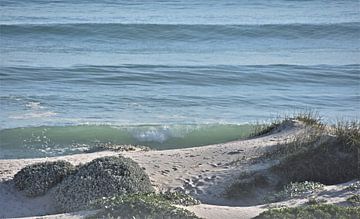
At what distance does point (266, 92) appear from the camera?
946 inches

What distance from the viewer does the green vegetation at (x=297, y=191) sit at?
34.7ft

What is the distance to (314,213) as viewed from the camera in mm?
8492

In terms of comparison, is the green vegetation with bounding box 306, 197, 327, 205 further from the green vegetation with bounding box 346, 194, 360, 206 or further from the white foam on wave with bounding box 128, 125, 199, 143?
the white foam on wave with bounding box 128, 125, 199, 143

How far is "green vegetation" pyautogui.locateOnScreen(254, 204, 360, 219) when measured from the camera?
8.41 meters

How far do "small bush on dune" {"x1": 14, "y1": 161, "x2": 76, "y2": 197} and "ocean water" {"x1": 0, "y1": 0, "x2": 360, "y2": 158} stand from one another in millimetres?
3865

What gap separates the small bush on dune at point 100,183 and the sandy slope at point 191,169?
11.7 inches

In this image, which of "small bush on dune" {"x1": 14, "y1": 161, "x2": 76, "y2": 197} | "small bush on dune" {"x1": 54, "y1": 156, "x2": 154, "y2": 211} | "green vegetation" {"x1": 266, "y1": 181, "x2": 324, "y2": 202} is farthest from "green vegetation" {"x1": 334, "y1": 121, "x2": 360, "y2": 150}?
"small bush on dune" {"x1": 14, "y1": 161, "x2": 76, "y2": 197}

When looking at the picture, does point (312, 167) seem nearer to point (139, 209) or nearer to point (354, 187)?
point (354, 187)

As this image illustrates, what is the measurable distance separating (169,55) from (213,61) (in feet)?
7.47

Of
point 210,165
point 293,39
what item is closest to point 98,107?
point 210,165

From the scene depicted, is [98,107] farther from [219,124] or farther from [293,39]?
[293,39]

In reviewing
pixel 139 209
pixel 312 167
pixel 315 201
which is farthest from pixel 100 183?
pixel 312 167

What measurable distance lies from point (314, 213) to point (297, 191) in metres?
2.25

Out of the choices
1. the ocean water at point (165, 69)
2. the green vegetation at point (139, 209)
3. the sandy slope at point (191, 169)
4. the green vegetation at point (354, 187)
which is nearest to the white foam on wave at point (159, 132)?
the ocean water at point (165, 69)
